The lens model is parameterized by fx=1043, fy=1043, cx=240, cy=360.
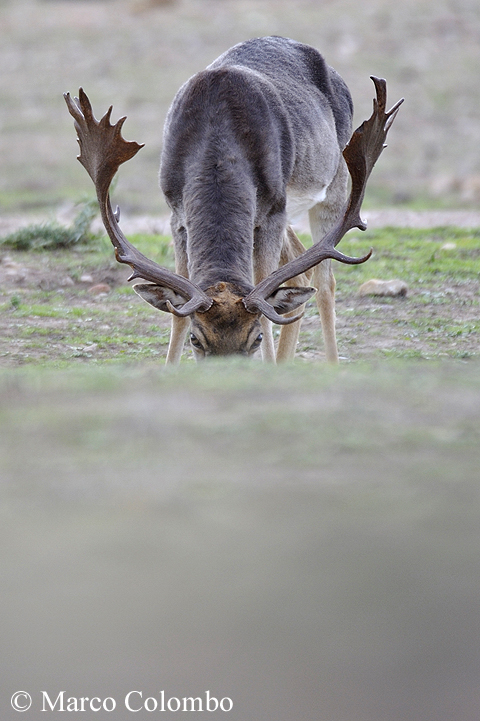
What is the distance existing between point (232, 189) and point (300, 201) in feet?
4.94

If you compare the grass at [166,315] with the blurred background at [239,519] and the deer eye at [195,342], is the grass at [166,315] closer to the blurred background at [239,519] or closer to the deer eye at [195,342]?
the deer eye at [195,342]

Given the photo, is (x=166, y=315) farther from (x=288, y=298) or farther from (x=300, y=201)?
(x=288, y=298)

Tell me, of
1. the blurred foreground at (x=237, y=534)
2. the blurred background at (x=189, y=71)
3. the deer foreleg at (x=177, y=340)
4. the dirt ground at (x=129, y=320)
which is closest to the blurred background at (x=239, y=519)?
the blurred foreground at (x=237, y=534)

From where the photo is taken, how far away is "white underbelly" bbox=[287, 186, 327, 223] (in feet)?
27.3

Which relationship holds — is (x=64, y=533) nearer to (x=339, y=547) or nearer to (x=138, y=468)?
(x=138, y=468)

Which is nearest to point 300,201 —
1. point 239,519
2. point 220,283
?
point 220,283

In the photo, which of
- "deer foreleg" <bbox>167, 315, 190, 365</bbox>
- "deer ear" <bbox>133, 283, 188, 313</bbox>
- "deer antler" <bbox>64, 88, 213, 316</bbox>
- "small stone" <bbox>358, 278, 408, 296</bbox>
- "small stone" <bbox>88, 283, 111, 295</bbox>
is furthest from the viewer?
"small stone" <bbox>88, 283, 111, 295</bbox>

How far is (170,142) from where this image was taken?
7.46m

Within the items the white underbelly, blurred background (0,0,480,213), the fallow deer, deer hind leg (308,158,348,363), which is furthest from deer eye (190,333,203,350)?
blurred background (0,0,480,213)

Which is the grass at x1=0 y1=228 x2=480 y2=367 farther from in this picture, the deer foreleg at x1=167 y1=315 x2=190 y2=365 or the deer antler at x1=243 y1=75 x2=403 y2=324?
the deer antler at x1=243 y1=75 x2=403 y2=324

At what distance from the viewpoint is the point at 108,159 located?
24.0 feet

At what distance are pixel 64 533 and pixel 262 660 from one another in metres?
0.86

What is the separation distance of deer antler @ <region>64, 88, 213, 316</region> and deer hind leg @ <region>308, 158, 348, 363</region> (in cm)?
226

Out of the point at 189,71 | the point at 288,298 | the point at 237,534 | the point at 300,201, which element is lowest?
the point at 237,534
